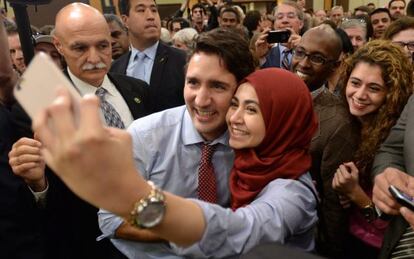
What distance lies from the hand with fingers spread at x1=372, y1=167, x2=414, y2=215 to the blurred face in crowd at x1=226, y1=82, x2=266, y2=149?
42cm

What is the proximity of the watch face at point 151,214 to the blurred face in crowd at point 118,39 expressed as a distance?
3032mm

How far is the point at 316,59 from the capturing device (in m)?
2.22

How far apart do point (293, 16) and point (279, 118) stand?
302 cm

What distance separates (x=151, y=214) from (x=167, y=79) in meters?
2.13

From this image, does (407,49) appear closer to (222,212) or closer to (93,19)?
(93,19)

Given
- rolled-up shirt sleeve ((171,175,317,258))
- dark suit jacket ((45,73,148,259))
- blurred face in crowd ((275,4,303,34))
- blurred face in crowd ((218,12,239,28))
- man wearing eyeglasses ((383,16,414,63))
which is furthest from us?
blurred face in crowd ((218,12,239,28))

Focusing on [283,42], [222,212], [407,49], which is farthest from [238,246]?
[283,42]

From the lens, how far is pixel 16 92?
55 cm

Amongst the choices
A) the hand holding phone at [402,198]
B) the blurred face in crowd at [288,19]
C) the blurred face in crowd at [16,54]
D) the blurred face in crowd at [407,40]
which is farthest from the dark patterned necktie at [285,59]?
the hand holding phone at [402,198]

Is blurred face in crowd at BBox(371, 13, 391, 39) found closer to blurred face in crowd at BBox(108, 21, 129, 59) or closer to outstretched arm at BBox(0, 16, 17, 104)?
blurred face in crowd at BBox(108, 21, 129, 59)

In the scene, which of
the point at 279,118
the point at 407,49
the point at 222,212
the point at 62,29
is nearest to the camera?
the point at 222,212

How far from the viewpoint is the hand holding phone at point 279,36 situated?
11.2 feet

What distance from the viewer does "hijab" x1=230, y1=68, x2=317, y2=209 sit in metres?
1.20

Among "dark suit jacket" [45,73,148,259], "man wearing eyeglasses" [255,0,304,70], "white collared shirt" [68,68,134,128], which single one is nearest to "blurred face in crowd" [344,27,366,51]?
"man wearing eyeglasses" [255,0,304,70]
